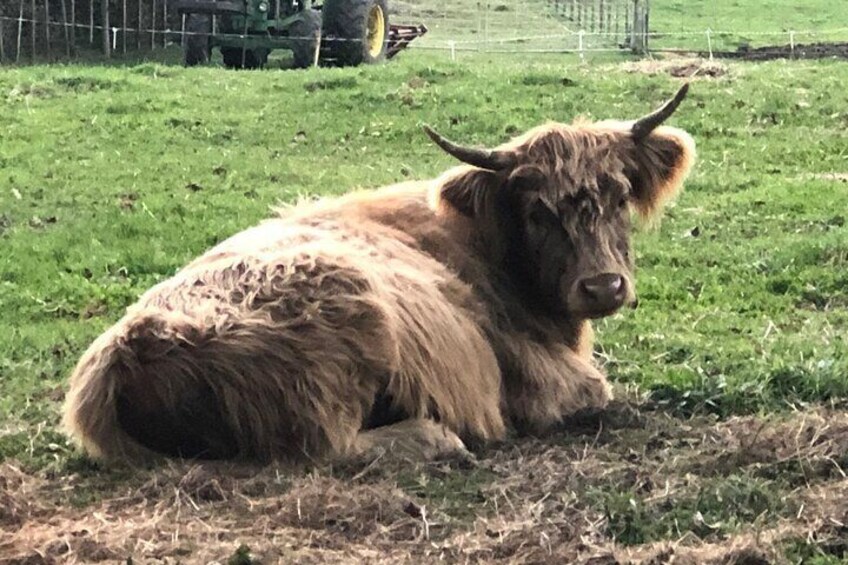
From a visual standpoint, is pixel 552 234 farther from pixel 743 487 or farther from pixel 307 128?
pixel 307 128

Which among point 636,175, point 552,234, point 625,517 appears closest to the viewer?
point 625,517

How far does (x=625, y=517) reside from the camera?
3.94 metres

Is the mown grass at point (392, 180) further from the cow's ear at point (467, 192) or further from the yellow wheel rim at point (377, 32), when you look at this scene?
the yellow wheel rim at point (377, 32)

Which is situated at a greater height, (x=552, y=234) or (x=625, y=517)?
(x=552, y=234)

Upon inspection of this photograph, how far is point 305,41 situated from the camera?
20.4m

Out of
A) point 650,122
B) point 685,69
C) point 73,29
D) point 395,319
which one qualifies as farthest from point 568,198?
point 73,29

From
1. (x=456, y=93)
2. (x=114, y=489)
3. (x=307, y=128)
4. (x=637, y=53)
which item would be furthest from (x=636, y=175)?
(x=637, y=53)

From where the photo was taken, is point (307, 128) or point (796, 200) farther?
point (307, 128)

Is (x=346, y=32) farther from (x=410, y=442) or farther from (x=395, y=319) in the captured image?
(x=410, y=442)

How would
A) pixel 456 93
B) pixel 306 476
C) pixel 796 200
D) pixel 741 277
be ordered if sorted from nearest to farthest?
pixel 306 476, pixel 741 277, pixel 796 200, pixel 456 93

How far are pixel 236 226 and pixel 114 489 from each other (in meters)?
4.82

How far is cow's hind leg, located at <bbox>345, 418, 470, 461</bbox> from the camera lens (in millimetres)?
4750

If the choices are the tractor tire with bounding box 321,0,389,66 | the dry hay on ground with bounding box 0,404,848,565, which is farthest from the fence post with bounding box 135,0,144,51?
the dry hay on ground with bounding box 0,404,848,565

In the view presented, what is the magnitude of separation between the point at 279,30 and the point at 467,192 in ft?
53.3
